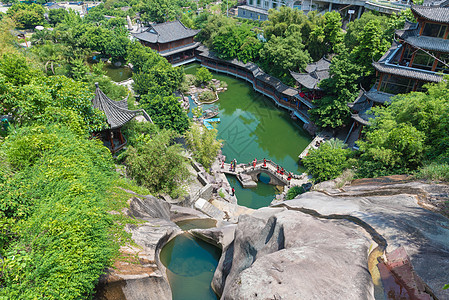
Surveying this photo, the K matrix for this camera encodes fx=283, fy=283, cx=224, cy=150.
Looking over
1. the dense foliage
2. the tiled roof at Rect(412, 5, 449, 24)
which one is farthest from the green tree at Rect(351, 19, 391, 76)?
the dense foliage

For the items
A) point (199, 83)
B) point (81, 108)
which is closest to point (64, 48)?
point (199, 83)

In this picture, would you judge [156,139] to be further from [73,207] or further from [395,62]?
[395,62]

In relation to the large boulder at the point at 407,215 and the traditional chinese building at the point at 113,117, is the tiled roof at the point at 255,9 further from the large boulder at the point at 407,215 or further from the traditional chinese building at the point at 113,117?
the large boulder at the point at 407,215

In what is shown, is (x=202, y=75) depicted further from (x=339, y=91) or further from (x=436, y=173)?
(x=436, y=173)

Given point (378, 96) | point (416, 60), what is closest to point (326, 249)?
point (378, 96)

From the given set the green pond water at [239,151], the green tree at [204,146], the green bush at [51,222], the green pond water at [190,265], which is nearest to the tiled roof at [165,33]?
the green pond water at [239,151]

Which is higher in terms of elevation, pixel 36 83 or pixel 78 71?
pixel 36 83

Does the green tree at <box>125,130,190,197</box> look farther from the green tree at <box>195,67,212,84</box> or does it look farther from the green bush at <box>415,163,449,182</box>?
the green tree at <box>195,67,212,84</box>
